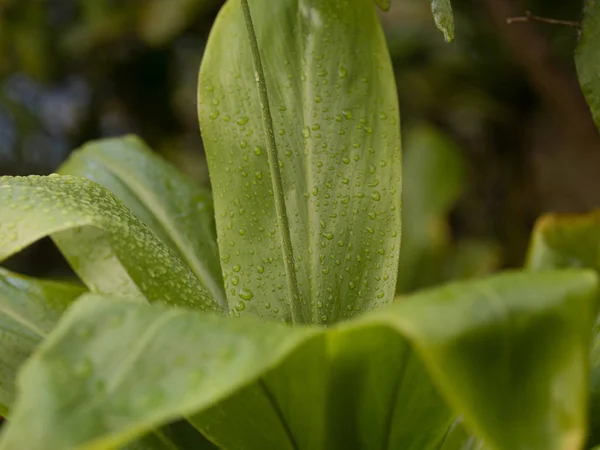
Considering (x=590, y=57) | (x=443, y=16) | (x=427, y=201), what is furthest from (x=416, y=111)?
(x=443, y=16)

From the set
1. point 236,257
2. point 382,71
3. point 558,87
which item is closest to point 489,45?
point 558,87

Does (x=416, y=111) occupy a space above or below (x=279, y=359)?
below

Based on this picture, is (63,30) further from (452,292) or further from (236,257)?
(452,292)

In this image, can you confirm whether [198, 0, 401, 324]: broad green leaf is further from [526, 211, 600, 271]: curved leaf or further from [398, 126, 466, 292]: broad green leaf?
[398, 126, 466, 292]: broad green leaf

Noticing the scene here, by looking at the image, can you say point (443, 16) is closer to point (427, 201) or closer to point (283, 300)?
point (283, 300)

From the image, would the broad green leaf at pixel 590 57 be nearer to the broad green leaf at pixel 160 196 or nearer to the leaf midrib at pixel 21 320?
the broad green leaf at pixel 160 196

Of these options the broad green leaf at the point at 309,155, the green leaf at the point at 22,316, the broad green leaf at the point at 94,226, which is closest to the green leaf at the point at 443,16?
the broad green leaf at the point at 309,155
